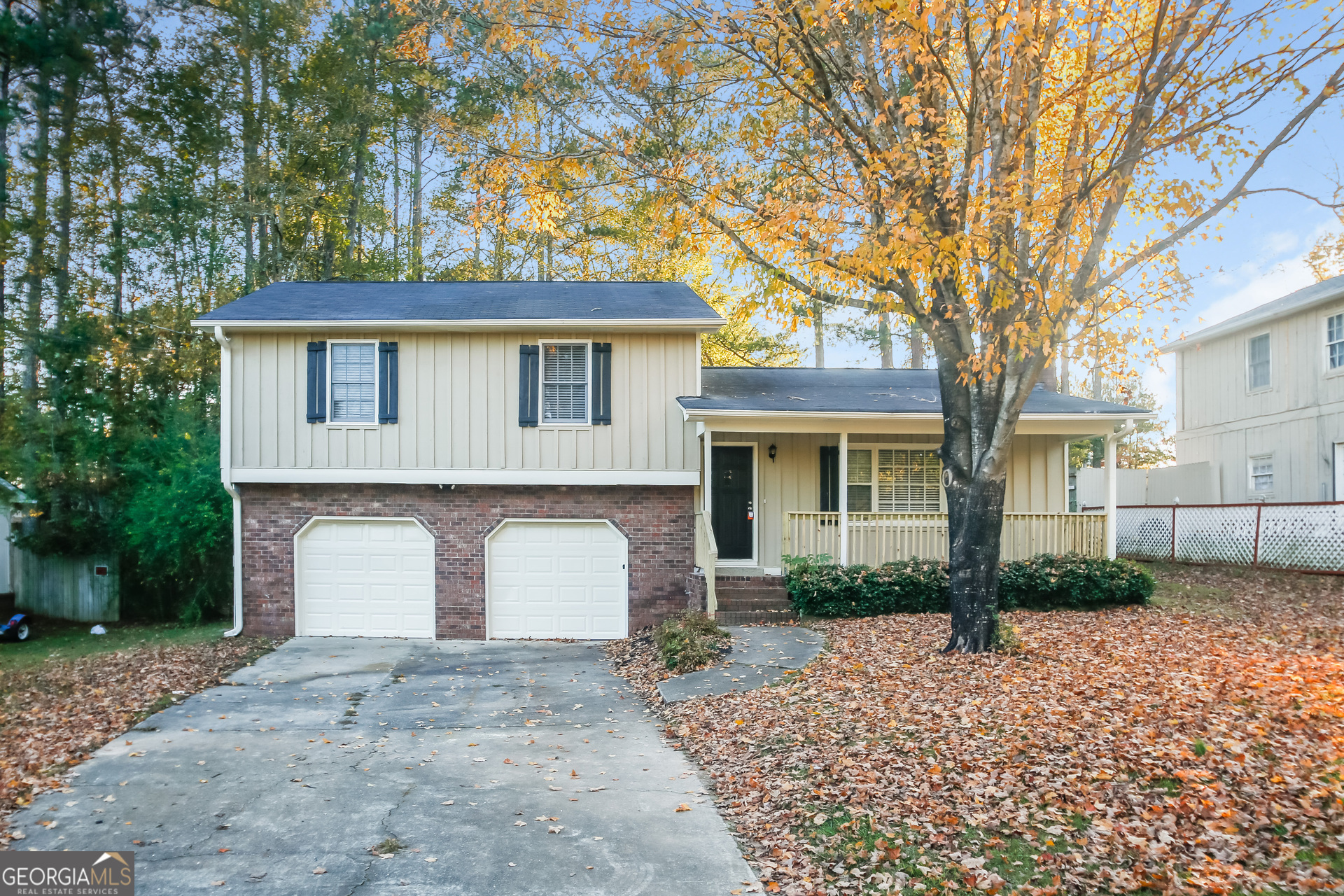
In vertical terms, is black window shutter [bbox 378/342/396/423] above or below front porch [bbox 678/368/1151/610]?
above

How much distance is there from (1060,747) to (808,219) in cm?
536

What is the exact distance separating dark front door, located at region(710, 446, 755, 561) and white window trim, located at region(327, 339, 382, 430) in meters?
5.39

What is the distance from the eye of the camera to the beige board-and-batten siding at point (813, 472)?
46.0ft

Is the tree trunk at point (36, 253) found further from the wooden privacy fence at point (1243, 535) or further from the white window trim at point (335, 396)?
the wooden privacy fence at point (1243, 535)

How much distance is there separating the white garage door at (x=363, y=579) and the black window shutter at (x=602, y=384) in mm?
3327

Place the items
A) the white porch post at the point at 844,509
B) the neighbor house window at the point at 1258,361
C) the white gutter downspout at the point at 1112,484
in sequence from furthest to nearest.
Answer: the neighbor house window at the point at 1258,361
the white gutter downspout at the point at 1112,484
the white porch post at the point at 844,509

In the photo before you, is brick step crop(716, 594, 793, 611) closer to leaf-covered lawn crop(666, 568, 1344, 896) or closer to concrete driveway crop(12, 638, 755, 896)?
concrete driveway crop(12, 638, 755, 896)

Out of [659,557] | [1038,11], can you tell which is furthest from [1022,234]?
[659,557]

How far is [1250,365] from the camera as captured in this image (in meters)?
18.4

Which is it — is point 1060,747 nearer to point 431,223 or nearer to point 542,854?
point 542,854

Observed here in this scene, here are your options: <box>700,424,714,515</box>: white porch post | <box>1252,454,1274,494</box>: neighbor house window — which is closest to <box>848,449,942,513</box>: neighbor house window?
<box>700,424,714,515</box>: white porch post

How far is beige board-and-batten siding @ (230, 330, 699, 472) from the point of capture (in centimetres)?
1302

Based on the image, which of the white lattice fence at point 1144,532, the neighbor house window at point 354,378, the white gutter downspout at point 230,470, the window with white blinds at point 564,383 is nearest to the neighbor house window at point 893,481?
the window with white blinds at point 564,383

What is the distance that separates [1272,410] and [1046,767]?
630 inches
